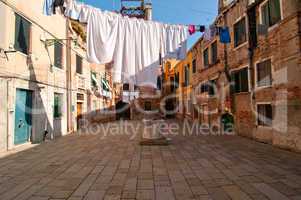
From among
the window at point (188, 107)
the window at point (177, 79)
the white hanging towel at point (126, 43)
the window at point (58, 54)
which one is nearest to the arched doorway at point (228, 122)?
the white hanging towel at point (126, 43)

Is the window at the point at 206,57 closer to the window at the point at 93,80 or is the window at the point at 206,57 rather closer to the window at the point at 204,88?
the window at the point at 204,88

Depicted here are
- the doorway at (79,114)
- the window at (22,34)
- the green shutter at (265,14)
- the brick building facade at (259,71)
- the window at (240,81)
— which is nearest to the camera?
the brick building facade at (259,71)

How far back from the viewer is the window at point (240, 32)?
10.1m

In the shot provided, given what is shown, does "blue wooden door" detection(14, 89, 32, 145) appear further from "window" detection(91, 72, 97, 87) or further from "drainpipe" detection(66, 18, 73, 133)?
"window" detection(91, 72, 97, 87)

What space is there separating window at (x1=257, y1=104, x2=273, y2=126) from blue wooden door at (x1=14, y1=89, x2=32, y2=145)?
9.38 metres

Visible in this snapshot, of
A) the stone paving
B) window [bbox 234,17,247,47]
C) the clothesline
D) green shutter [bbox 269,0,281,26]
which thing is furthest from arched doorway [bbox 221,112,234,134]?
the clothesline

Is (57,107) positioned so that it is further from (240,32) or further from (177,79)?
(177,79)

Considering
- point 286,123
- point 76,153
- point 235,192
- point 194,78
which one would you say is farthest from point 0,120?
point 194,78

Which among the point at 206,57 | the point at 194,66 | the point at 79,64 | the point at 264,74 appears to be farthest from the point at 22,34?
the point at 194,66

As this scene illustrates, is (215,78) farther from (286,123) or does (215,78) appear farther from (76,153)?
(76,153)

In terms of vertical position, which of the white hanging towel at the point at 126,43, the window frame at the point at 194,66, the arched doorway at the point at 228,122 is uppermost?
the window frame at the point at 194,66

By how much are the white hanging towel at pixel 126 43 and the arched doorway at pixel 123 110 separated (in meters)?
19.6

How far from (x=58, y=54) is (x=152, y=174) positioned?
29.3ft

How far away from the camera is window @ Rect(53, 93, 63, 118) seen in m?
11.3
